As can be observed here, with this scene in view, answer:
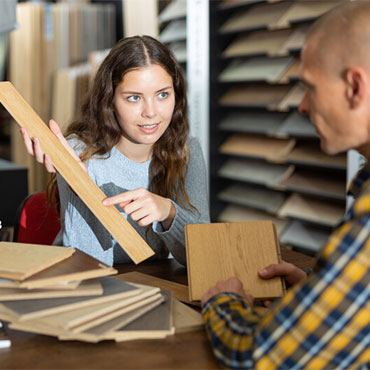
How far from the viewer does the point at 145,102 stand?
1884 millimetres

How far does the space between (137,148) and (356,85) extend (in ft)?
3.94

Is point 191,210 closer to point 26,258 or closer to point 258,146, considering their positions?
point 26,258

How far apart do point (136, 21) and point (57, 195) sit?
11.7 ft

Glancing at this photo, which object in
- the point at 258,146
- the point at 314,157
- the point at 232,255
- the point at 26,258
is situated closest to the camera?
the point at 26,258

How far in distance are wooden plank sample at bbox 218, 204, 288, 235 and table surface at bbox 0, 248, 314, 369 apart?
329 cm

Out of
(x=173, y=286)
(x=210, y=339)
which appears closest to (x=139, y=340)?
(x=210, y=339)

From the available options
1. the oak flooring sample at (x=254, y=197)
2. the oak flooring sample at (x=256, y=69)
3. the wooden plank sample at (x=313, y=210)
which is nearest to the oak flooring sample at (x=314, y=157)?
the wooden plank sample at (x=313, y=210)

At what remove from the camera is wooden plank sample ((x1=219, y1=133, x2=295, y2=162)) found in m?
4.13

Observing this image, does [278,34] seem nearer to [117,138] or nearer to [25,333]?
[117,138]

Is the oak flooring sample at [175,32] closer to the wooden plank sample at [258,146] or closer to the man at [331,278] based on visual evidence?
the wooden plank sample at [258,146]

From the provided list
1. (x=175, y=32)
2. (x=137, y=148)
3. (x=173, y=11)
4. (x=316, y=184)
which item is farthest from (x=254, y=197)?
(x=137, y=148)

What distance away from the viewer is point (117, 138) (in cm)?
207

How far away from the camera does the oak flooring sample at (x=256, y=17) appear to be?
4094 mm

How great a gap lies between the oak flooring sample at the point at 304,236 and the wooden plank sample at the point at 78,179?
2700 millimetres
